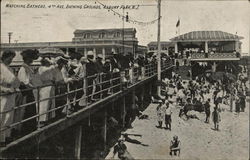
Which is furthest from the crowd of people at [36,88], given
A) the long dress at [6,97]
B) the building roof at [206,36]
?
the building roof at [206,36]

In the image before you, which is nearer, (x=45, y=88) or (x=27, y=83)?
(x=27, y=83)

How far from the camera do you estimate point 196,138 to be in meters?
9.30

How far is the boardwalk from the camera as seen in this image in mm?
7703

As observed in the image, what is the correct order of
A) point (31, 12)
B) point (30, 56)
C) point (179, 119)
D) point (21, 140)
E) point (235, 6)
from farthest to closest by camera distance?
point (179, 119), point (235, 6), point (31, 12), point (30, 56), point (21, 140)

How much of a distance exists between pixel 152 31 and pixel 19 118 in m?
10.9

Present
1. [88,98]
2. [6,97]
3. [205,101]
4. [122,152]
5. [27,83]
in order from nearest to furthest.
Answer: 1. [6,97]
2. [27,83]
3. [122,152]
4. [88,98]
5. [205,101]

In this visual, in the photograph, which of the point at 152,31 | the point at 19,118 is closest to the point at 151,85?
the point at 152,31

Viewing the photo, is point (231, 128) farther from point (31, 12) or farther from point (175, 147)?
point (31, 12)

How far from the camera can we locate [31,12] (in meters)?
6.31

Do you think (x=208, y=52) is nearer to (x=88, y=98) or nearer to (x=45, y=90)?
(x=88, y=98)

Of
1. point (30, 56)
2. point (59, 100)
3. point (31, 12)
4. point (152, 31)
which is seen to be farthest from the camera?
point (152, 31)

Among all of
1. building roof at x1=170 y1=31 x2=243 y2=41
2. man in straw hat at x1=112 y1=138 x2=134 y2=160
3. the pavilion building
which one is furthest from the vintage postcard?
building roof at x1=170 y1=31 x2=243 y2=41

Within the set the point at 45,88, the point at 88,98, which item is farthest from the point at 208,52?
the point at 45,88

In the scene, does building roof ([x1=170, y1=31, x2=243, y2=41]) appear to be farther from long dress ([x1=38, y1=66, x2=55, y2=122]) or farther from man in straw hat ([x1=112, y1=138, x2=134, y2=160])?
long dress ([x1=38, y1=66, x2=55, y2=122])
